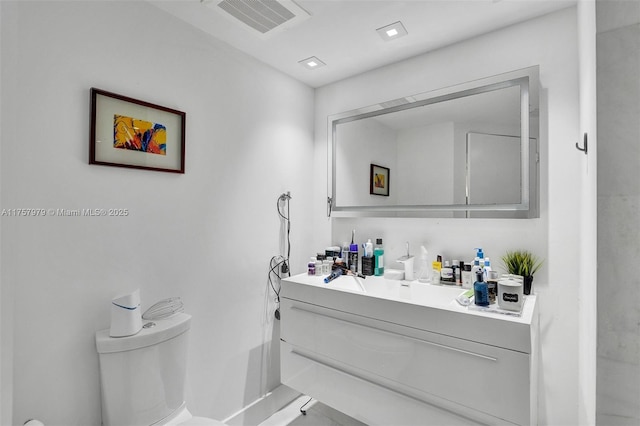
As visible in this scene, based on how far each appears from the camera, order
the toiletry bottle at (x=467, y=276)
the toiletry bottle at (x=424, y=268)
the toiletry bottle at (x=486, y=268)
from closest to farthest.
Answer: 1. the toiletry bottle at (x=486, y=268)
2. the toiletry bottle at (x=467, y=276)
3. the toiletry bottle at (x=424, y=268)

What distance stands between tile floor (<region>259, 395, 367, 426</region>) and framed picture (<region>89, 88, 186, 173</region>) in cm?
162

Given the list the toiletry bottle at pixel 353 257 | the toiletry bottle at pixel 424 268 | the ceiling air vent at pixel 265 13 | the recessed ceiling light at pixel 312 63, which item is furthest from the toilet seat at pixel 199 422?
the recessed ceiling light at pixel 312 63

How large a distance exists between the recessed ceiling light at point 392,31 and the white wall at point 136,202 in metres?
0.75

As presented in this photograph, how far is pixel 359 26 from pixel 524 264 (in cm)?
144

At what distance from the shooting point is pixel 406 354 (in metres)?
1.32

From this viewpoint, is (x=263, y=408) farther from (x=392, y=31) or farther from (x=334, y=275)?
(x=392, y=31)

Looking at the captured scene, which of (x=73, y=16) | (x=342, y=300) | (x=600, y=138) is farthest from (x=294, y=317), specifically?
(x=73, y=16)

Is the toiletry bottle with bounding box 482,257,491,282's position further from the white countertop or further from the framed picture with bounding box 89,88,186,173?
the framed picture with bounding box 89,88,186,173

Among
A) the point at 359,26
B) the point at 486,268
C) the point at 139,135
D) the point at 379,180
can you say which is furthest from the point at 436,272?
the point at 139,135

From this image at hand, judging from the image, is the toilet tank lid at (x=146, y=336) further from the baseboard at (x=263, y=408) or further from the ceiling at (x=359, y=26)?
the ceiling at (x=359, y=26)

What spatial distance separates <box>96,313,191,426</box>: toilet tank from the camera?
3.78ft

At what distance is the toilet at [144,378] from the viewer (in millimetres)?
1151

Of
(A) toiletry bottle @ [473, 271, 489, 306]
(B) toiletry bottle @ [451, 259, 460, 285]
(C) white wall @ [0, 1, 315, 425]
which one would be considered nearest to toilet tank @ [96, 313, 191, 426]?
(C) white wall @ [0, 1, 315, 425]

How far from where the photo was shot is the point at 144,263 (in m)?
1.39
